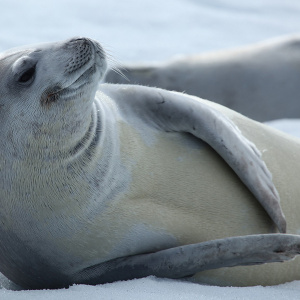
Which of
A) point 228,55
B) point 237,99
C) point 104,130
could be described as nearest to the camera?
point 104,130

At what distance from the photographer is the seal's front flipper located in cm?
238

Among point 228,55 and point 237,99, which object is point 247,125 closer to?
point 237,99

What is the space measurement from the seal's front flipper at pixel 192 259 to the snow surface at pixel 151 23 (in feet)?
12.1

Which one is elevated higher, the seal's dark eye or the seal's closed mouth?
the seal's dark eye

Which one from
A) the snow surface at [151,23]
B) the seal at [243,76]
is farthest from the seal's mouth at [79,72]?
the seal at [243,76]

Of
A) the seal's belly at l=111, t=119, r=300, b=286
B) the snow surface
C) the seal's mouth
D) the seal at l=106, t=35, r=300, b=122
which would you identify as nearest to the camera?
the seal's mouth

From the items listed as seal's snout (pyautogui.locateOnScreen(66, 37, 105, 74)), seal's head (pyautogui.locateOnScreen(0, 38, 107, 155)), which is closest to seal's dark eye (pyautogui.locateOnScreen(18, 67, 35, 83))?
seal's head (pyautogui.locateOnScreen(0, 38, 107, 155))

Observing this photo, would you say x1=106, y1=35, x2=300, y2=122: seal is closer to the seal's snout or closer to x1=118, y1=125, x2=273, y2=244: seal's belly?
x1=118, y1=125, x2=273, y2=244: seal's belly

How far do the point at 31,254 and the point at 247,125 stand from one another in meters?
1.06

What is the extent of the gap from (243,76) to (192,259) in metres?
4.56

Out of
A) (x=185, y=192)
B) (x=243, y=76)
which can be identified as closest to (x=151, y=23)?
(x=243, y=76)

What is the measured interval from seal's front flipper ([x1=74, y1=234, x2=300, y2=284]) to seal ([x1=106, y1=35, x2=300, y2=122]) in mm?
4098

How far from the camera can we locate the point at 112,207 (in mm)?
2502

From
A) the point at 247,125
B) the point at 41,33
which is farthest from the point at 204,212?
the point at 41,33
